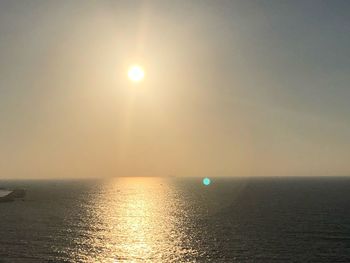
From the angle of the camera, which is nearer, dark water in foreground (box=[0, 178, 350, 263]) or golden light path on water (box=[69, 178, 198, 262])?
dark water in foreground (box=[0, 178, 350, 263])

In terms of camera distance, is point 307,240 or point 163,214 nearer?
point 307,240

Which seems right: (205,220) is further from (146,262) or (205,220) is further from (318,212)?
(146,262)

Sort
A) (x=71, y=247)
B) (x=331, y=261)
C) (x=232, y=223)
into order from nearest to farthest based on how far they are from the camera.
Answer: (x=331, y=261) → (x=71, y=247) → (x=232, y=223)

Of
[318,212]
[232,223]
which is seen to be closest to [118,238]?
[232,223]

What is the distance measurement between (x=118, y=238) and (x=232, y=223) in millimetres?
40466

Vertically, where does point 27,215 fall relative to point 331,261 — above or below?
above

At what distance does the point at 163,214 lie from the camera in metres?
149

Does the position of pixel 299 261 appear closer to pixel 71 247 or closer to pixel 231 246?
pixel 231 246

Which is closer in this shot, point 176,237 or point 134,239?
point 134,239

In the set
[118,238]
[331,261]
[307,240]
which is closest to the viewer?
[331,261]

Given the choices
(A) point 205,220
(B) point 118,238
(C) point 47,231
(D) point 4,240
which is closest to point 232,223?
(A) point 205,220

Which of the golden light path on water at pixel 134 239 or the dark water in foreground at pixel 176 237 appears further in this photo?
the golden light path on water at pixel 134 239

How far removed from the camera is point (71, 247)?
3265 inches

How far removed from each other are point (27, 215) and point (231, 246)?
278 ft
